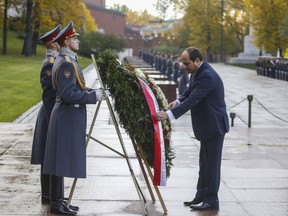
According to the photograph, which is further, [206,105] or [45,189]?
[45,189]

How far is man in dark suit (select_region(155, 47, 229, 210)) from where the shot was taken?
27.6 ft

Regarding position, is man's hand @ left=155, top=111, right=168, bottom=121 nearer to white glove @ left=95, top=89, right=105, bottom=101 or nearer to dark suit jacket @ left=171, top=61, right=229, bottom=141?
dark suit jacket @ left=171, top=61, right=229, bottom=141

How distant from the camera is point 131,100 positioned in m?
8.22

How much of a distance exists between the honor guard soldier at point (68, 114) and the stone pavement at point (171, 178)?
69 centimetres

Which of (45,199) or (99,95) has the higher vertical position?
(99,95)

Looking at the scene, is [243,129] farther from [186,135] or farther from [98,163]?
[98,163]

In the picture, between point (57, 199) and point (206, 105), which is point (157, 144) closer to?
point (206, 105)

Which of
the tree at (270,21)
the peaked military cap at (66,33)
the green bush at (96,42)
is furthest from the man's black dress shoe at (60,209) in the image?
the green bush at (96,42)

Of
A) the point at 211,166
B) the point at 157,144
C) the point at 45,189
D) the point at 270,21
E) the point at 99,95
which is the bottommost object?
the point at 45,189

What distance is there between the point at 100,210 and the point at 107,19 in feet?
387

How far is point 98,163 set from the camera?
1196cm

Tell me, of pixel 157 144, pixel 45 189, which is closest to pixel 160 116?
pixel 157 144

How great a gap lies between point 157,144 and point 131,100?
56 cm

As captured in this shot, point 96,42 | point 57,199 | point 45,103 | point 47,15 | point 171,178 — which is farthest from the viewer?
point 96,42
